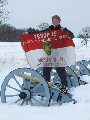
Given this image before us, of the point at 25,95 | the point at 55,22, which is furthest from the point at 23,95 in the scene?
the point at 55,22

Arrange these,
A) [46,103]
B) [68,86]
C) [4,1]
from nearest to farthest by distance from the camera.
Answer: [46,103]
[68,86]
[4,1]

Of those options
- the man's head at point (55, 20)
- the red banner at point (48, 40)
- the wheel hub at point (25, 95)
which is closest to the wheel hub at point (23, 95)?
the wheel hub at point (25, 95)

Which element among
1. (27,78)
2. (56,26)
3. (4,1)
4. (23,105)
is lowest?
(23,105)

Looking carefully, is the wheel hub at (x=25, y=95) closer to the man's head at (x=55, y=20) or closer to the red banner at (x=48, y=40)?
the red banner at (x=48, y=40)

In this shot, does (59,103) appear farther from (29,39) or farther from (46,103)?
(29,39)

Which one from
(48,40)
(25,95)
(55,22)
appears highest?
(55,22)

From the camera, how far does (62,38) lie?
7.61m

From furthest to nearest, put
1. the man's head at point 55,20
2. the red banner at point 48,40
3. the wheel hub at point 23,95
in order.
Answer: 1. the man's head at point 55,20
2. the red banner at point 48,40
3. the wheel hub at point 23,95

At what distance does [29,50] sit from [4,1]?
44.9 feet

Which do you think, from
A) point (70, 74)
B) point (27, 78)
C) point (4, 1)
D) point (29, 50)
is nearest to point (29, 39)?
point (29, 50)

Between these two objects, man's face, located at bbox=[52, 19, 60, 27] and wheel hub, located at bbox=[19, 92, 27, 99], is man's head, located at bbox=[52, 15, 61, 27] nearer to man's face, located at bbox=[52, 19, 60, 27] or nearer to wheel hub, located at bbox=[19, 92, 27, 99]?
man's face, located at bbox=[52, 19, 60, 27]

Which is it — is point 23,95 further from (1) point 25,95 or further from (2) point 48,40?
(2) point 48,40

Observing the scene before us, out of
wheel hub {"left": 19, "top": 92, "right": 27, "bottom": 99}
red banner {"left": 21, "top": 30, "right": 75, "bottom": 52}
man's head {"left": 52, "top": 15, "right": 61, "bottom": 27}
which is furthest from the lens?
man's head {"left": 52, "top": 15, "right": 61, "bottom": 27}

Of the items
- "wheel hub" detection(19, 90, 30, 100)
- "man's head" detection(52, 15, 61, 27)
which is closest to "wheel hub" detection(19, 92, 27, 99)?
"wheel hub" detection(19, 90, 30, 100)
